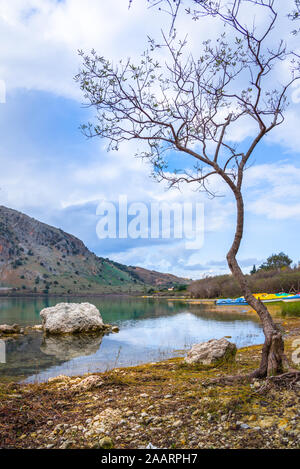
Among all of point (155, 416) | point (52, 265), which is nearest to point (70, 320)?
point (155, 416)

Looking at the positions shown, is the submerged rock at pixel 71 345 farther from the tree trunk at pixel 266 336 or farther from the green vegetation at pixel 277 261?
the green vegetation at pixel 277 261

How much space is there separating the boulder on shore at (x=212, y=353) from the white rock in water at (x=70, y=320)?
47.8 ft

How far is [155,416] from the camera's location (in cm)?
561

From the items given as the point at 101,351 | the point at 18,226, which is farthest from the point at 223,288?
the point at 18,226

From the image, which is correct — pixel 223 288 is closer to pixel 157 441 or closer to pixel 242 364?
pixel 242 364

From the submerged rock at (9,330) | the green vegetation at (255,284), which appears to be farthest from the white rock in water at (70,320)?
the green vegetation at (255,284)

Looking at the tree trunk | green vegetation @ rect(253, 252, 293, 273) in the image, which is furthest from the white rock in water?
green vegetation @ rect(253, 252, 293, 273)

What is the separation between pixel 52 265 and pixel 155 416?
14726 cm

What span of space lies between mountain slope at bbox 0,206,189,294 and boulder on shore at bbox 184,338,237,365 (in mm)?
102165

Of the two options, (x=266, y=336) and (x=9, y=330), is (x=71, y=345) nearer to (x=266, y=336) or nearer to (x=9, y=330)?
(x=9, y=330)

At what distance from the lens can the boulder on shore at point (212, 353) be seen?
10459mm

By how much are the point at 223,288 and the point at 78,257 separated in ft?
351

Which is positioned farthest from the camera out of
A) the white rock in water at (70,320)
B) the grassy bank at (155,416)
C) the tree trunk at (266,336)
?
the white rock in water at (70,320)

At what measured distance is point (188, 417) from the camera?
5.47 m
